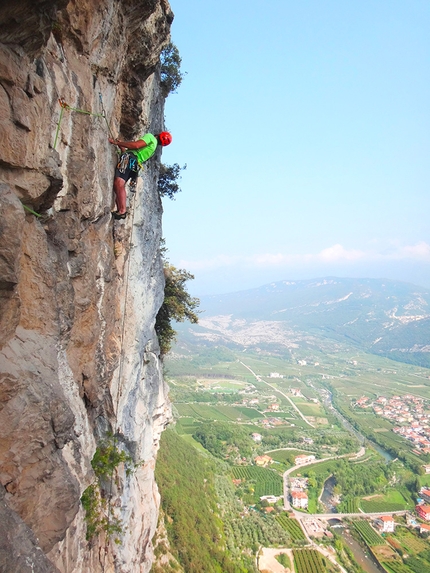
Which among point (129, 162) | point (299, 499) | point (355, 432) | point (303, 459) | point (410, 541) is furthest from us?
point (355, 432)

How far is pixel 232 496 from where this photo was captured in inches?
1246

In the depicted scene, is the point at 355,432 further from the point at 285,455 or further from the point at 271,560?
the point at 271,560

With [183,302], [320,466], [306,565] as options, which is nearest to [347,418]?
[320,466]

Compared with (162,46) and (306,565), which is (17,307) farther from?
(306,565)

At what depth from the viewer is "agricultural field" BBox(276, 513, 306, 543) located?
90.1 ft

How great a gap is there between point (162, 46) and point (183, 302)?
360 inches

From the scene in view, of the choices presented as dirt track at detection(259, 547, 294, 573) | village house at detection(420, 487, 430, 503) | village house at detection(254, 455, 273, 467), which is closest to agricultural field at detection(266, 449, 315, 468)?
village house at detection(254, 455, 273, 467)

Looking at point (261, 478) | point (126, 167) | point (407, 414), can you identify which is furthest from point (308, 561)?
point (407, 414)

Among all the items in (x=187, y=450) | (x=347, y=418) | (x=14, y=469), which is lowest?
(x=347, y=418)

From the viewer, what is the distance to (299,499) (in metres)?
33.2

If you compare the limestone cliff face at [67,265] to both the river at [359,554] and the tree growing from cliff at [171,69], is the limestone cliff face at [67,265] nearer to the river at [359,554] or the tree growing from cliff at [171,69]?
the tree growing from cliff at [171,69]

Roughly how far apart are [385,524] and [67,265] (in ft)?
121

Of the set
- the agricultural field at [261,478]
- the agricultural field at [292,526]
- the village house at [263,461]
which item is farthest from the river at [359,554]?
the village house at [263,461]

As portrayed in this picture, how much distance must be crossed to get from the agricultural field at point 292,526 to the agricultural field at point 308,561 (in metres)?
1.53
